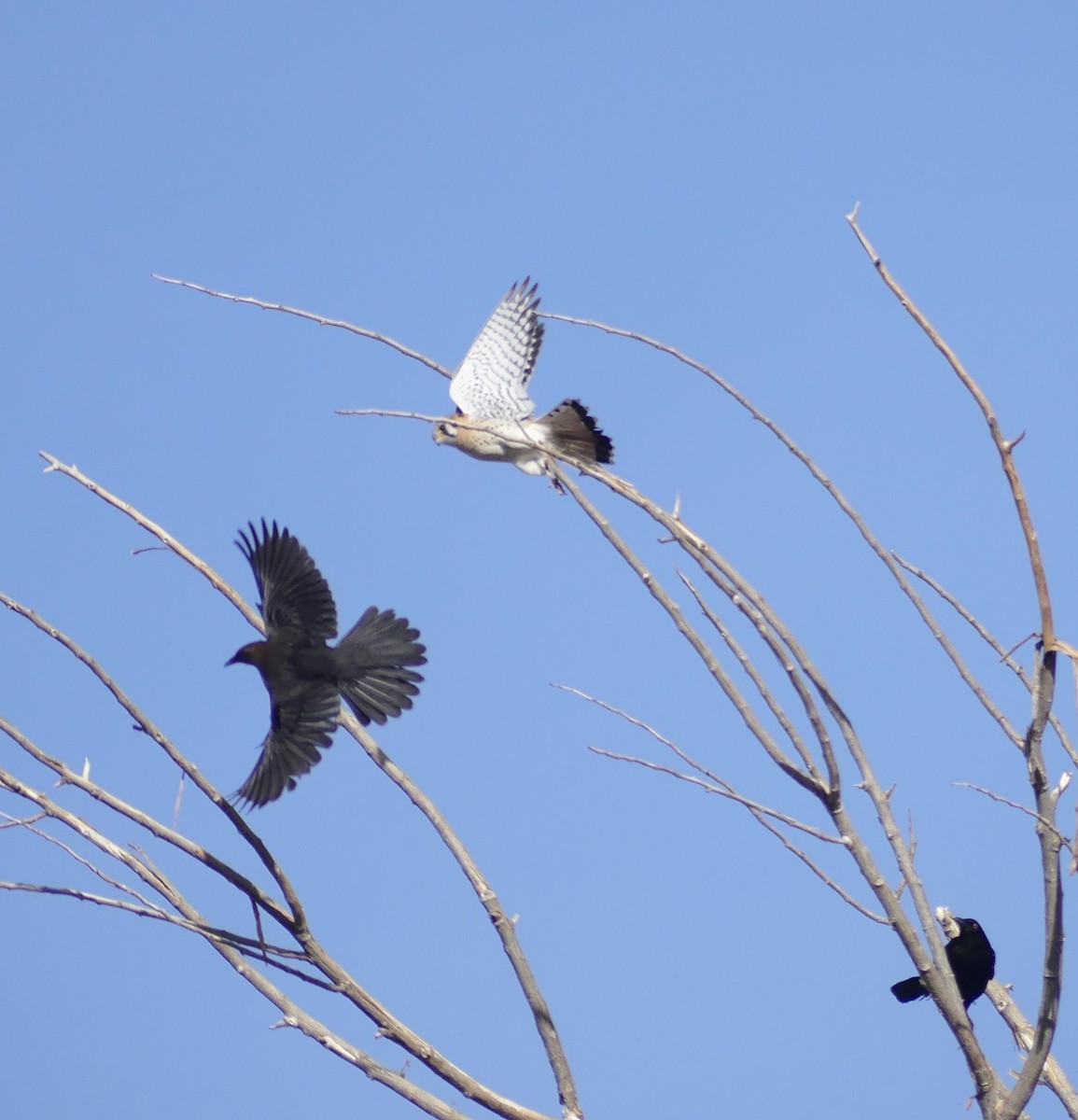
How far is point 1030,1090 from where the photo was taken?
2.28 meters

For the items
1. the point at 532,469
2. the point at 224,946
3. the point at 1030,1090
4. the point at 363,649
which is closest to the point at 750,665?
the point at 1030,1090

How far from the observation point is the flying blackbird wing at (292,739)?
11.6ft

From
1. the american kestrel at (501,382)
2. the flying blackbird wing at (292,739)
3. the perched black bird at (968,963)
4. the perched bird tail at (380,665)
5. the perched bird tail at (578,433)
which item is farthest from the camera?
the american kestrel at (501,382)

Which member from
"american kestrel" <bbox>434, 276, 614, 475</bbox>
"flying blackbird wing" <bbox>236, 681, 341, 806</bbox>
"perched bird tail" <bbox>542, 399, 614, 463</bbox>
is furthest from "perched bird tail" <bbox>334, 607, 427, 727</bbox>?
"american kestrel" <bbox>434, 276, 614, 475</bbox>

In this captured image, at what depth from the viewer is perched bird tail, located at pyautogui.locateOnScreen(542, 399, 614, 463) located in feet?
15.6

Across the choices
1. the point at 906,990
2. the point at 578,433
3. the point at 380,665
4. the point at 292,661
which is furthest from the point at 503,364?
the point at 906,990

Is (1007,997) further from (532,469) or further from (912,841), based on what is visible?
(532,469)

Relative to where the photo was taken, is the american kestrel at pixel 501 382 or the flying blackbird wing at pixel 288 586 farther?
the american kestrel at pixel 501 382

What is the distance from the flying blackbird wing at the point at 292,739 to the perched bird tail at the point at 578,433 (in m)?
1.41

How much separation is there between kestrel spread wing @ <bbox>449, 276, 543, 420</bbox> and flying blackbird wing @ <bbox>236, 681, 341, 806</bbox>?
2.01 m

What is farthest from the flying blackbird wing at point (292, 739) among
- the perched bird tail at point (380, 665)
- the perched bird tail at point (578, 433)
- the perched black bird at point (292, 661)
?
the perched bird tail at point (578, 433)

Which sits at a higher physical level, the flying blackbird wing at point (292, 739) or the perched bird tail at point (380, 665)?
the perched bird tail at point (380, 665)

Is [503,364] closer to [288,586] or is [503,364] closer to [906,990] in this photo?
[288,586]

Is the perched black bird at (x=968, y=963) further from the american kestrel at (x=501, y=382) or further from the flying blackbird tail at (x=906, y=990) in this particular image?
the american kestrel at (x=501, y=382)
